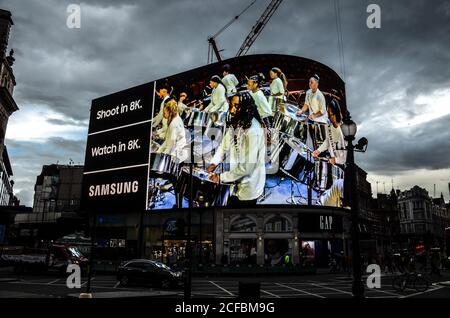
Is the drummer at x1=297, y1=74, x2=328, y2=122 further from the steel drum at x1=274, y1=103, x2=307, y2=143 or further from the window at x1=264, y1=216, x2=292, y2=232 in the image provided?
the window at x1=264, y1=216, x2=292, y2=232

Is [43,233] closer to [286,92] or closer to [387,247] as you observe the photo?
[286,92]

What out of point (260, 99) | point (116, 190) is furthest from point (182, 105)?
point (116, 190)

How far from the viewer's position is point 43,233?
225 ft

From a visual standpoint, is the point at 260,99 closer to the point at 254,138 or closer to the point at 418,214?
the point at 254,138

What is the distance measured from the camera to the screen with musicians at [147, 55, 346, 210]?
4362cm

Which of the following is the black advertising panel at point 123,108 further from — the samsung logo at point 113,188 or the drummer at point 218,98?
the drummer at point 218,98

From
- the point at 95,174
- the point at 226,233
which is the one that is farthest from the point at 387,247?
the point at 95,174

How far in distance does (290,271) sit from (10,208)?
960 inches

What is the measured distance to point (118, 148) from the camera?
56.7 metres

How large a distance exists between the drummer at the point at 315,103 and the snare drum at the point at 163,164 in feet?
57.1

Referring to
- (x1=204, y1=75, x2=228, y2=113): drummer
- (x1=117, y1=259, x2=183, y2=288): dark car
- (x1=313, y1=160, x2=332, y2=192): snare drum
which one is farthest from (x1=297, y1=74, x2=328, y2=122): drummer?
(x1=117, y1=259, x2=183, y2=288): dark car

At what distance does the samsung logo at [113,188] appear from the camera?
173 feet

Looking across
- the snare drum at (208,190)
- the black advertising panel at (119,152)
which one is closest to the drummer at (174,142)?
the snare drum at (208,190)

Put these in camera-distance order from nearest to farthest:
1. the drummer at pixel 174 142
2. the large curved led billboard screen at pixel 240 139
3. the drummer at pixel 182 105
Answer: the large curved led billboard screen at pixel 240 139, the drummer at pixel 174 142, the drummer at pixel 182 105
